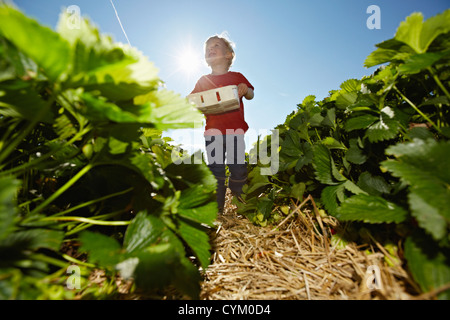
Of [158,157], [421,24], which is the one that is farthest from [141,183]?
[421,24]

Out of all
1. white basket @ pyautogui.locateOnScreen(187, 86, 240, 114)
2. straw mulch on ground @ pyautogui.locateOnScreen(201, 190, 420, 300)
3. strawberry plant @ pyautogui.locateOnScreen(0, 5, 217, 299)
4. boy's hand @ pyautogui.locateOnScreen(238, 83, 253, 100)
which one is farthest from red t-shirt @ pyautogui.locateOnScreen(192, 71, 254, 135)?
strawberry plant @ pyautogui.locateOnScreen(0, 5, 217, 299)

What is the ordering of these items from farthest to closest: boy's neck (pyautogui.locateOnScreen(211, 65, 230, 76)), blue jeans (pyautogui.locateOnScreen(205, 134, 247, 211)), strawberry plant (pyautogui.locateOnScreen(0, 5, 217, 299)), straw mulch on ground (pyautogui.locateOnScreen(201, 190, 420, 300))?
boy's neck (pyautogui.locateOnScreen(211, 65, 230, 76)), blue jeans (pyautogui.locateOnScreen(205, 134, 247, 211)), straw mulch on ground (pyautogui.locateOnScreen(201, 190, 420, 300)), strawberry plant (pyautogui.locateOnScreen(0, 5, 217, 299))

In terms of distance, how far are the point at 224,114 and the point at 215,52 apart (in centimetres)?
76

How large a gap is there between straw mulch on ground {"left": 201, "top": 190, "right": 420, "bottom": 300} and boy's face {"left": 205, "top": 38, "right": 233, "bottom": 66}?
1849mm

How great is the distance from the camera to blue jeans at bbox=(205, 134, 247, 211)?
183 centimetres

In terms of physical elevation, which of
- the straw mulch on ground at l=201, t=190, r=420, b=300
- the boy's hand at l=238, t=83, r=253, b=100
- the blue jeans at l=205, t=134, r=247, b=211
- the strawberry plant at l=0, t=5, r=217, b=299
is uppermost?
the boy's hand at l=238, t=83, r=253, b=100

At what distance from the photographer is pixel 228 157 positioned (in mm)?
1911

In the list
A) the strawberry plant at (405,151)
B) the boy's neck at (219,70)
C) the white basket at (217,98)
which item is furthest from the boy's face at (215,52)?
the strawberry plant at (405,151)

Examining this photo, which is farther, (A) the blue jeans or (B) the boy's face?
(B) the boy's face

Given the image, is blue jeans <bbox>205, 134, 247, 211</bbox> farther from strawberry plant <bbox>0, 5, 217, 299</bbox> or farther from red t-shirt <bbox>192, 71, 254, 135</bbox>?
strawberry plant <bbox>0, 5, 217, 299</bbox>

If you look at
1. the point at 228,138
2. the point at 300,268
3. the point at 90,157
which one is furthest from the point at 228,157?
the point at 90,157

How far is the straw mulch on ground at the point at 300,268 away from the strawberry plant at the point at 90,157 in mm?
230
